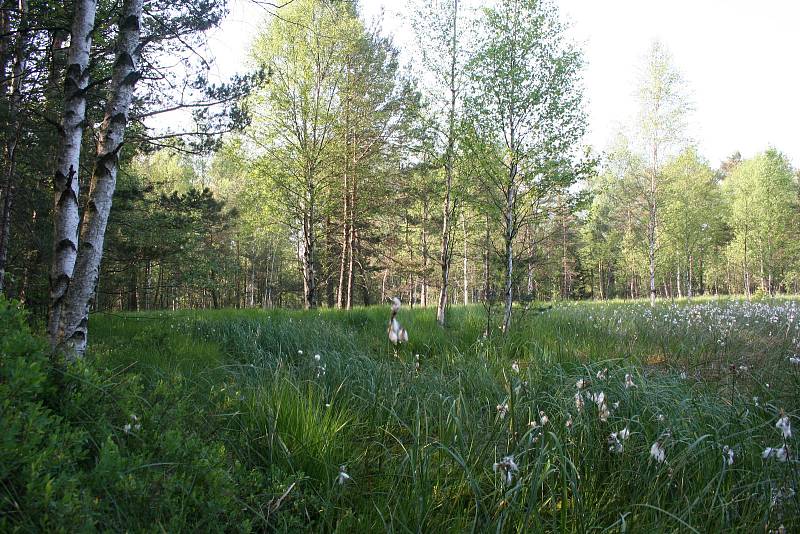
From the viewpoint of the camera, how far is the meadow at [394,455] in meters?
1.37

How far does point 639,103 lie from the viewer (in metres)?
19.5

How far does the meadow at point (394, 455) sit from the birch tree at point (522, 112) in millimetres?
4189

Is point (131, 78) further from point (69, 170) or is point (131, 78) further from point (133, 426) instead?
point (133, 426)

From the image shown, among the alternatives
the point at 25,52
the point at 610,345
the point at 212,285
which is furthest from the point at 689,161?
the point at 25,52

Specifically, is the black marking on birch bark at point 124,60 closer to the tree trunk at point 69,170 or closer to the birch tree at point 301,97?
the tree trunk at point 69,170

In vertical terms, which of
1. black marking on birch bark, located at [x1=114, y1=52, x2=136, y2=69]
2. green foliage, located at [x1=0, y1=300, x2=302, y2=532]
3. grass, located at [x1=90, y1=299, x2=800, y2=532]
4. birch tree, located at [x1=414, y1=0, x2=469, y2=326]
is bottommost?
grass, located at [x1=90, y1=299, x2=800, y2=532]

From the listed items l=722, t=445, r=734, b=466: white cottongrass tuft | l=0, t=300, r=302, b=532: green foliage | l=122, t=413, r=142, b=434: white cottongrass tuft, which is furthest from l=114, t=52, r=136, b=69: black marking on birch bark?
l=722, t=445, r=734, b=466: white cottongrass tuft

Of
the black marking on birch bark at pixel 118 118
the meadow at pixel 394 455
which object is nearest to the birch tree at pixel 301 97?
the meadow at pixel 394 455

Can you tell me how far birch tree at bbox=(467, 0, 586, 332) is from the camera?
7.50 m

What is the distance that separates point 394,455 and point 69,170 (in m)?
3.19

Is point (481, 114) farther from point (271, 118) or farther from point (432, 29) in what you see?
point (271, 118)

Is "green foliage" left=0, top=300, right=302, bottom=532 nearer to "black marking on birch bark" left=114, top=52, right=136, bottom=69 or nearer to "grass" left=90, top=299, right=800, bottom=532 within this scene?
"grass" left=90, top=299, right=800, bottom=532

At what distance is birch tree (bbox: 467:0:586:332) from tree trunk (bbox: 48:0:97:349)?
19.2 ft

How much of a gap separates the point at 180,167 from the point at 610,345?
3158cm
